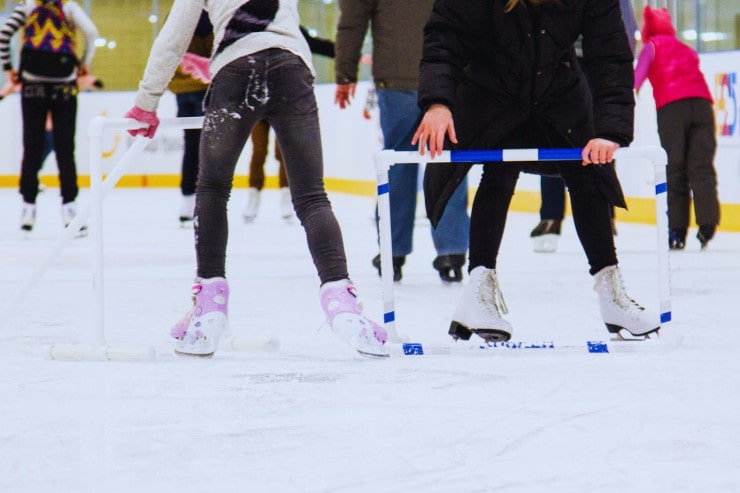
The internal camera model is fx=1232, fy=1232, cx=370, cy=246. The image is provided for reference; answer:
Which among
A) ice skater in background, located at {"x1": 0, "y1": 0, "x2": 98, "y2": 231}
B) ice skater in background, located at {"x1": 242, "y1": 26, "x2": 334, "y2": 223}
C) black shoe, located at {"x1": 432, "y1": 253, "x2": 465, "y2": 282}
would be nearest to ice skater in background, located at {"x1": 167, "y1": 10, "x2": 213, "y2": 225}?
ice skater in background, located at {"x1": 0, "y1": 0, "x2": 98, "y2": 231}

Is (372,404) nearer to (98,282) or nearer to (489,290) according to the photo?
(489,290)

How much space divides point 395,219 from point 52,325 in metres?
1.30

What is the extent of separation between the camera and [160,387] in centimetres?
216

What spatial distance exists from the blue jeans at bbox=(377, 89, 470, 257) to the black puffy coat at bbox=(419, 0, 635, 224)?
1.32 m

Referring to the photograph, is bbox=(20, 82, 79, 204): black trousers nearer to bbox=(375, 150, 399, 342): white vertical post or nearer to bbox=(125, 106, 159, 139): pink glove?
bbox=(125, 106, 159, 139): pink glove

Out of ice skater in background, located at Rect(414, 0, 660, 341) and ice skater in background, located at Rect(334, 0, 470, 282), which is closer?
ice skater in background, located at Rect(414, 0, 660, 341)

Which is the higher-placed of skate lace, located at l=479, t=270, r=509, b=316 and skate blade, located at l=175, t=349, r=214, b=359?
skate lace, located at l=479, t=270, r=509, b=316

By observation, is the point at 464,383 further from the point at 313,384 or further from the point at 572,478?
the point at 572,478

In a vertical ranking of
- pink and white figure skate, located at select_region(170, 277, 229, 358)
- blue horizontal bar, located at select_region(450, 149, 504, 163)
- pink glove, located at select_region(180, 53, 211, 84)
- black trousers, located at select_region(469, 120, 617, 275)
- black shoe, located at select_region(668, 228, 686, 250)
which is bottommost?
black shoe, located at select_region(668, 228, 686, 250)

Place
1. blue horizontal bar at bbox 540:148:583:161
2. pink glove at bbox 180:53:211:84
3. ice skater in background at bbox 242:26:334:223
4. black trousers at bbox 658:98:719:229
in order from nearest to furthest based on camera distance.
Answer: blue horizontal bar at bbox 540:148:583:161, pink glove at bbox 180:53:211:84, black trousers at bbox 658:98:719:229, ice skater in background at bbox 242:26:334:223

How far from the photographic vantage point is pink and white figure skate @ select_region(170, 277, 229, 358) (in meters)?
2.45

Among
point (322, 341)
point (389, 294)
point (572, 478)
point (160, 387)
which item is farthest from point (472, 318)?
point (572, 478)

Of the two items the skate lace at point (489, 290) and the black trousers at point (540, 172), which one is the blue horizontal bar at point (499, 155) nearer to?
the black trousers at point (540, 172)

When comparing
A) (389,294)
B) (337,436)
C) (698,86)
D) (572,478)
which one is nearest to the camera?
(572,478)
